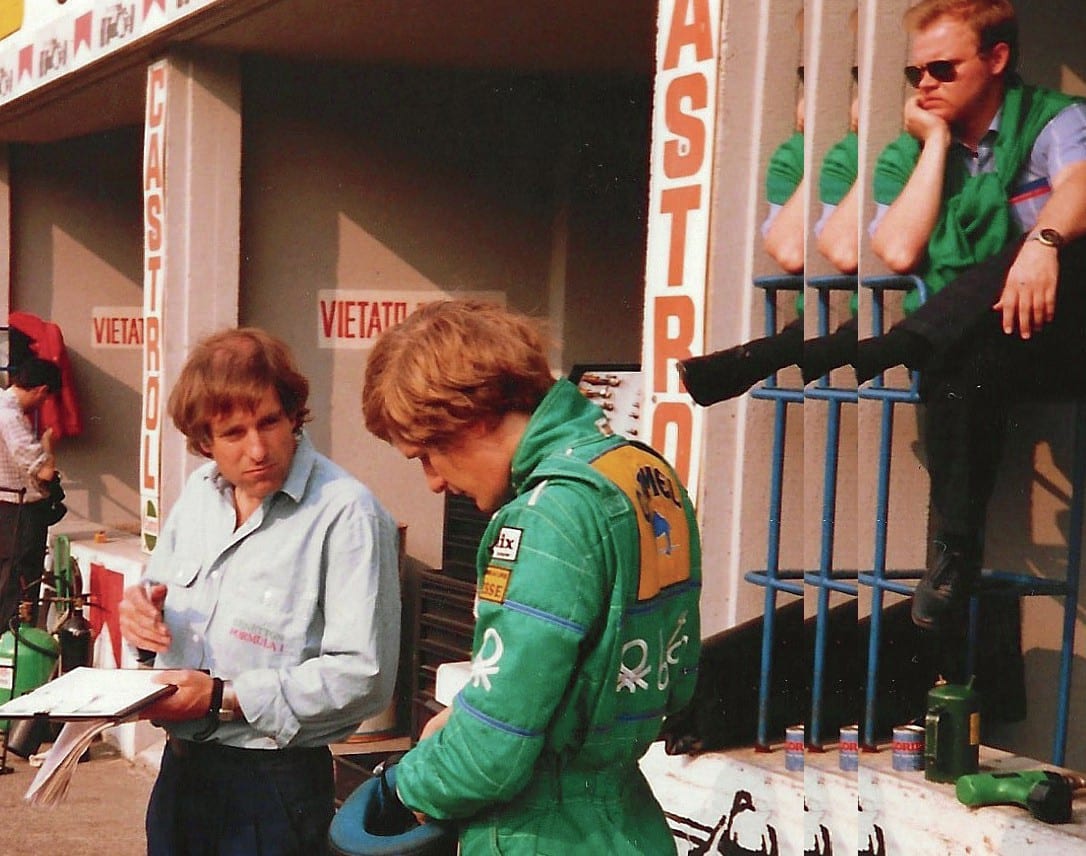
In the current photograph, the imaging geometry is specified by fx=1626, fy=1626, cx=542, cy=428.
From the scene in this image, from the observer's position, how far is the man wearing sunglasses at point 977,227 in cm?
251

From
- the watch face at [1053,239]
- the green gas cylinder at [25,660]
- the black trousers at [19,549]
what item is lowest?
the green gas cylinder at [25,660]

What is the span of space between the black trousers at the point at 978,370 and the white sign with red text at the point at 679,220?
1.28m

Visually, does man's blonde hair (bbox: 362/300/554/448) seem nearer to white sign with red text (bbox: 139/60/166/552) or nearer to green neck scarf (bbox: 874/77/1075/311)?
green neck scarf (bbox: 874/77/1075/311)

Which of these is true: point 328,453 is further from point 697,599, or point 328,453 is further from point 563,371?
point 697,599

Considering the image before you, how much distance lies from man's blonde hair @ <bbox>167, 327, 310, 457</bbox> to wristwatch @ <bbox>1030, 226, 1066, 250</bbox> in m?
1.48

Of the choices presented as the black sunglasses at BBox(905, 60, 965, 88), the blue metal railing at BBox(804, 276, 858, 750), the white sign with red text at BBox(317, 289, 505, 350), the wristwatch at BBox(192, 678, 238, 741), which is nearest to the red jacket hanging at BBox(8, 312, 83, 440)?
the white sign with red text at BBox(317, 289, 505, 350)

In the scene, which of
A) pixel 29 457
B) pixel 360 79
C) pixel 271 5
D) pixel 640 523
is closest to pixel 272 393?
pixel 640 523

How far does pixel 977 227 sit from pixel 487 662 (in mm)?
1195

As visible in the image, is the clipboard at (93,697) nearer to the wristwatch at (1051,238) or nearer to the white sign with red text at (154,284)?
the wristwatch at (1051,238)

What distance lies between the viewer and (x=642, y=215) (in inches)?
313

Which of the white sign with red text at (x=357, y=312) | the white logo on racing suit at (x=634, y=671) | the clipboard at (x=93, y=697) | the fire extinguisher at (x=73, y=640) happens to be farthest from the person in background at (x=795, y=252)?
the fire extinguisher at (x=73, y=640)

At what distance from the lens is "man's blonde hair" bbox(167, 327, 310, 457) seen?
10.3 ft

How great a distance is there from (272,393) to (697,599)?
126 cm

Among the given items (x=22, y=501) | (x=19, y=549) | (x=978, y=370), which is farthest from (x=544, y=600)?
(x=19, y=549)
